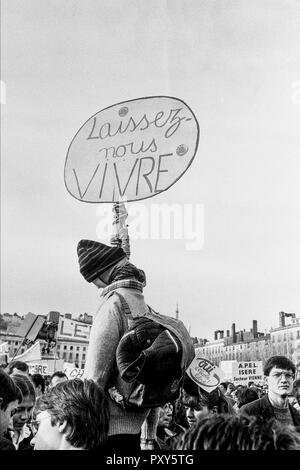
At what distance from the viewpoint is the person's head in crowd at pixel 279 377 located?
2000 millimetres

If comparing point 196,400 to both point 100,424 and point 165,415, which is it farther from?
point 100,424

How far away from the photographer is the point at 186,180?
2.28m

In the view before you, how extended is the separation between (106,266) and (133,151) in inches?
24.0

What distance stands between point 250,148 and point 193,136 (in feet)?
1.88

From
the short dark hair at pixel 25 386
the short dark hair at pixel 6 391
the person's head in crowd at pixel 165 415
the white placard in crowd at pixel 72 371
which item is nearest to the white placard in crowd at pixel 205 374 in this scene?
the person's head in crowd at pixel 165 415

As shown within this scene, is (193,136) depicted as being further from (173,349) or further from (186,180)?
(173,349)

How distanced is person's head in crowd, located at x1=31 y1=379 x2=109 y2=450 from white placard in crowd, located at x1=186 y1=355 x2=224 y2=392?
0.97 m

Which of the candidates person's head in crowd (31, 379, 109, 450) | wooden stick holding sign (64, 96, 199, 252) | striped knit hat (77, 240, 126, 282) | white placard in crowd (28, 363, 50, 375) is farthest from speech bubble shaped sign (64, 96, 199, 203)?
white placard in crowd (28, 363, 50, 375)

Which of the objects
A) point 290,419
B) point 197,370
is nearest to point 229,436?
point 197,370

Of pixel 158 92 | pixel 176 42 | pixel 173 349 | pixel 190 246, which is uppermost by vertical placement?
pixel 176 42

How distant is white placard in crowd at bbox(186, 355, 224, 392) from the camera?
2.02m

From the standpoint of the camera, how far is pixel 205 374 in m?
2.06

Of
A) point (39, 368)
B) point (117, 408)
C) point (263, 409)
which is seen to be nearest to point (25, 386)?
point (117, 408)

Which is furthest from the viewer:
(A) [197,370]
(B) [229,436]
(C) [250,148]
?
(C) [250,148]
